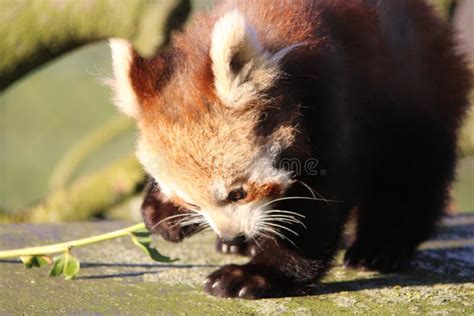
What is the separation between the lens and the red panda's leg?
3.40m

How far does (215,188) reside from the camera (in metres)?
2.76

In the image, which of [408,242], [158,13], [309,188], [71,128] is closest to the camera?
[309,188]

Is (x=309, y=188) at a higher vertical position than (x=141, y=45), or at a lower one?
lower

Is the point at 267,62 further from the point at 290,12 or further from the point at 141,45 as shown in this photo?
the point at 141,45

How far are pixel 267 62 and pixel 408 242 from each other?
132cm

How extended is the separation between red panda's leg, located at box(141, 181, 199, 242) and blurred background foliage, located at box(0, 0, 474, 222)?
50 cm

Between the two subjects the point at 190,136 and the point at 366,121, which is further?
the point at 366,121

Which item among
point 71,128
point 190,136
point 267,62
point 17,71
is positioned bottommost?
point 190,136

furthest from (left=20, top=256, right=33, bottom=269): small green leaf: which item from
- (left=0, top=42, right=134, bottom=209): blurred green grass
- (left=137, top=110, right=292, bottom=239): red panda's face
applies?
(left=0, top=42, right=134, bottom=209): blurred green grass

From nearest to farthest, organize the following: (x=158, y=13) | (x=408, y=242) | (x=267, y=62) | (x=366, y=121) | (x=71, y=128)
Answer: (x=267, y=62)
(x=366, y=121)
(x=408, y=242)
(x=158, y=13)
(x=71, y=128)

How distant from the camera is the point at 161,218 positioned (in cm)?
343

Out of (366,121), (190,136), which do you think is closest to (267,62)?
(190,136)

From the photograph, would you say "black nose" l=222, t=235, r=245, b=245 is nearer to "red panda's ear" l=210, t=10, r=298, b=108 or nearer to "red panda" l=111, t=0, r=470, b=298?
"red panda" l=111, t=0, r=470, b=298

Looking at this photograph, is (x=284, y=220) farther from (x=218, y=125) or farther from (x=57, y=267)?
(x=57, y=267)
